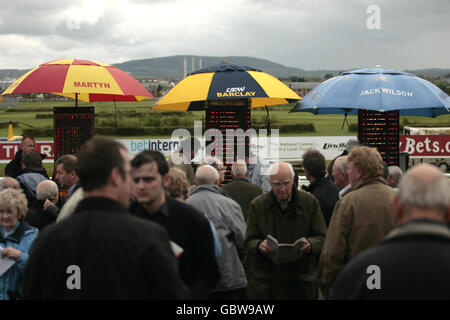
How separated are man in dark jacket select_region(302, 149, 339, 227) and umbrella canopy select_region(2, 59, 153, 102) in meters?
3.80

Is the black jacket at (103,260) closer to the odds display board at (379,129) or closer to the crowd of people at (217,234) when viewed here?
the crowd of people at (217,234)

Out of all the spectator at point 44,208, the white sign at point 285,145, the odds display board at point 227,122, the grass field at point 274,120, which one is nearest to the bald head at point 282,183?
the spectator at point 44,208

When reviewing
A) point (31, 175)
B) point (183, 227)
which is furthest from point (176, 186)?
point (31, 175)

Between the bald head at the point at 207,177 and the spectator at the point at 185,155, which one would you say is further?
the spectator at the point at 185,155

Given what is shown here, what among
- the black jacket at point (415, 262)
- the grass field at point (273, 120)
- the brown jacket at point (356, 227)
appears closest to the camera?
the black jacket at point (415, 262)

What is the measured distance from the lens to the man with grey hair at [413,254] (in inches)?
88.5

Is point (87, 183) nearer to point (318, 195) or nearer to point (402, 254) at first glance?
point (402, 254)

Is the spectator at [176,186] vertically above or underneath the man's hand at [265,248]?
above

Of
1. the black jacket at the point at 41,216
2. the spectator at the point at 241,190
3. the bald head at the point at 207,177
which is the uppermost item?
the bald head at the point at 207,177

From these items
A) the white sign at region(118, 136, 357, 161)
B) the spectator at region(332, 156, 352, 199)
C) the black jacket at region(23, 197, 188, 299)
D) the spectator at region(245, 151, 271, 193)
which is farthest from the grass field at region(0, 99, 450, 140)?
the black jacket at region(23, 197, 188, 299)

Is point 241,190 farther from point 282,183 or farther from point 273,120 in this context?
point 273,120

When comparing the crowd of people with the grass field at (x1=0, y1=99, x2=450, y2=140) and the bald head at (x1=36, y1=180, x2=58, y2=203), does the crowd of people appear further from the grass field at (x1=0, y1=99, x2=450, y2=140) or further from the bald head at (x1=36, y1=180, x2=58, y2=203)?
the grass field at (x1=0, y1=99, x2=450, y2=140)

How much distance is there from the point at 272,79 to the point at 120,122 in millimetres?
40696

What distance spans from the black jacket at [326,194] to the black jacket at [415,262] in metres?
3.46
